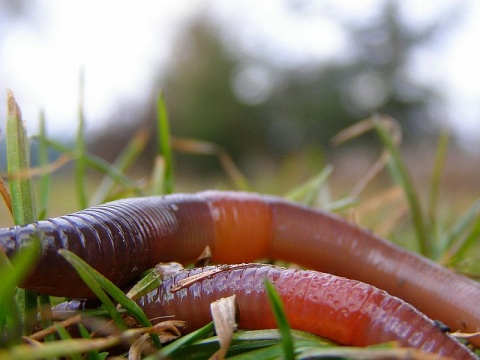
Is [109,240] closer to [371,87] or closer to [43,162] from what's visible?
[43,162]

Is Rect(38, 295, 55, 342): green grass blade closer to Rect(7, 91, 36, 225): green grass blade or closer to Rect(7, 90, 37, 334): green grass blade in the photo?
Rect(7, 90, 37, 334): green grass blade

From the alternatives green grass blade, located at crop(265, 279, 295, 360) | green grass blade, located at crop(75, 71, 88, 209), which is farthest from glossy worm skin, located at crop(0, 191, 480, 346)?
green grass blade, located at crop(75, 71, 88, 209)

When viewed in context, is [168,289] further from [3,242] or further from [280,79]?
[280,79]

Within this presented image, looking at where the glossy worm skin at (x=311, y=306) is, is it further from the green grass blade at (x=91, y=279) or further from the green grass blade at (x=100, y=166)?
the green grass blade at (x=100, y=166)

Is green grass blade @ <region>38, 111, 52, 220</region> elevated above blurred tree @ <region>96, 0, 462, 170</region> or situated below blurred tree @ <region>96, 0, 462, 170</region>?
above

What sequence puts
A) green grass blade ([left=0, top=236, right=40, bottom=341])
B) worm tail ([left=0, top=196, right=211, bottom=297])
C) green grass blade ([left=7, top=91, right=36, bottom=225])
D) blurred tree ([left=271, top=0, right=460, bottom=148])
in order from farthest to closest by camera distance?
blurred tree ([left=271, top=0, right=460, bottom=148]) < green grass blade ([left=7, top=91, right=36, bottom=225]) < worm tail ([left=0, top=196, right=211, bottom=297]) < green grass blade ([left=0, top=236, right=40, bottom=341])

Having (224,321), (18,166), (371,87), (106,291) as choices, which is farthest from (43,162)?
(371,87)
